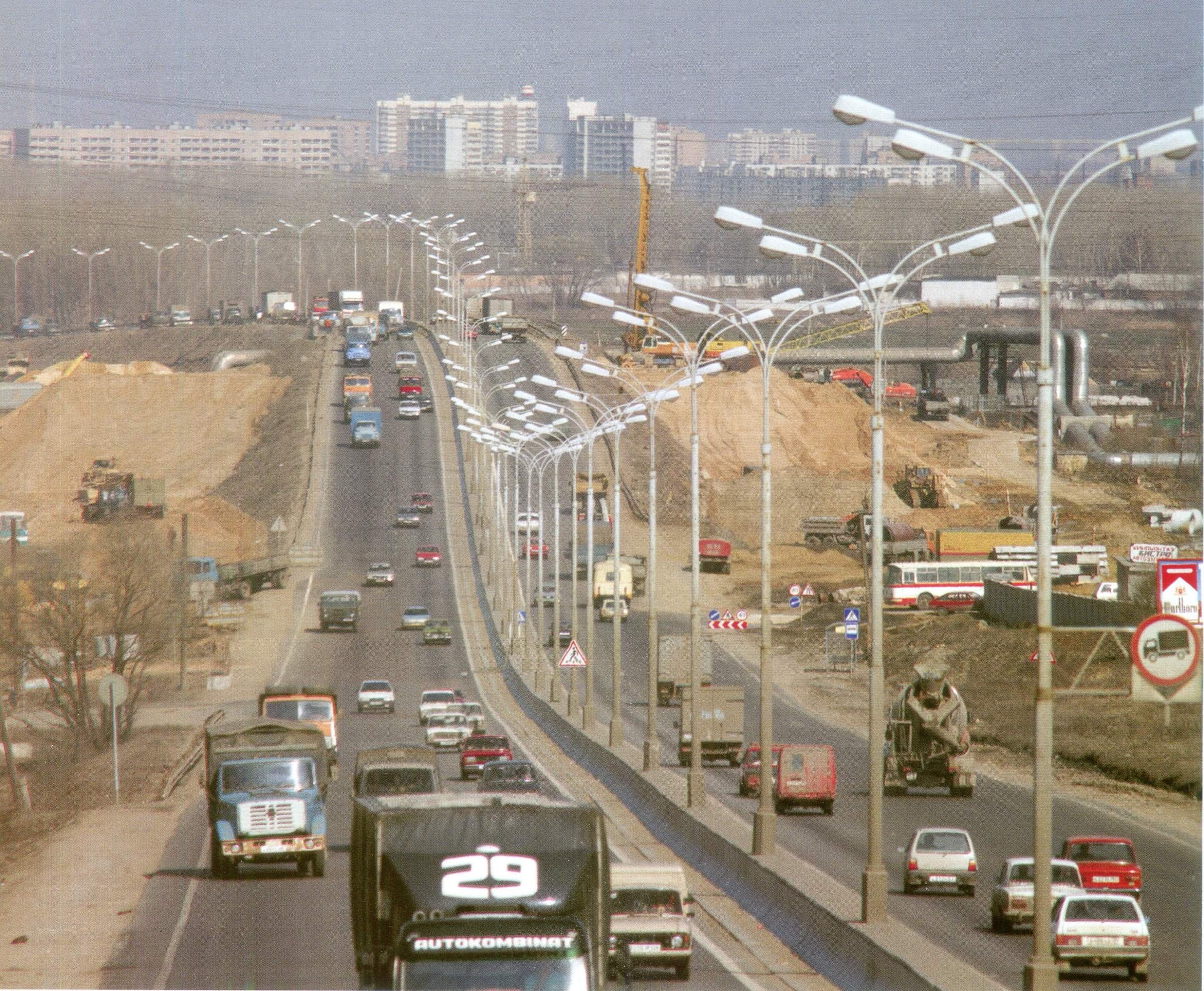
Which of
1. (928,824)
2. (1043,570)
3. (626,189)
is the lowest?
(928,824)

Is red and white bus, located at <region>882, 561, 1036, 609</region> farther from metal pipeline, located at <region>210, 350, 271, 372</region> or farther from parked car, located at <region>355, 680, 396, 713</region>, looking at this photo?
metal pipeline, located at <region>210, 350, 271, 372</region>

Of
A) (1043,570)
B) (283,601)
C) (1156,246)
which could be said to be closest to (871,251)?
(1156,246)

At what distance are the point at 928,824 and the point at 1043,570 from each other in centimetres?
2317

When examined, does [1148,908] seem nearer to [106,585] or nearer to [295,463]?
[106,585]

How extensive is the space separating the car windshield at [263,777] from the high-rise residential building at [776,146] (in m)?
103

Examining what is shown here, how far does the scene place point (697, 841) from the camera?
101 ft

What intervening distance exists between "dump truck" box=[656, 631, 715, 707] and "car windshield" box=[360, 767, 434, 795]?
2892 cm

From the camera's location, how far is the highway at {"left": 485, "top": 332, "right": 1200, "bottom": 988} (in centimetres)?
2383

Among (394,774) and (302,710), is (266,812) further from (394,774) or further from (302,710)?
(302,710)

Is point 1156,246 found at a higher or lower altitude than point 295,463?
higher

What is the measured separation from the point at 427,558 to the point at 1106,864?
223ft

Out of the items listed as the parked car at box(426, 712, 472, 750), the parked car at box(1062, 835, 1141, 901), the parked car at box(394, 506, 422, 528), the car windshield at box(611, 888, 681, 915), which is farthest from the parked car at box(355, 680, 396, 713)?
the car windshield at box(611, 888, 681, 915)

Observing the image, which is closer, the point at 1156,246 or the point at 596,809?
the point at 596,809

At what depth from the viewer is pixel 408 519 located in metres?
102
